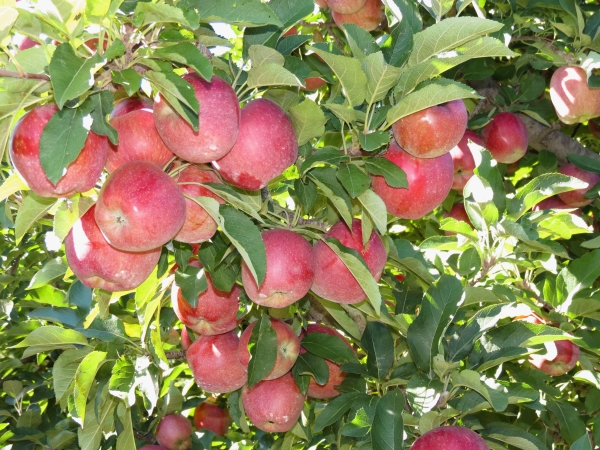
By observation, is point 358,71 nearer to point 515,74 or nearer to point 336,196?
point 336,196

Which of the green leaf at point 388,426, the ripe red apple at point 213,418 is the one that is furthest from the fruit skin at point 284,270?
the ripe red apple at point 213,418

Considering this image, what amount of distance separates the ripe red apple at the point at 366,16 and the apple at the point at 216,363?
1473 mm

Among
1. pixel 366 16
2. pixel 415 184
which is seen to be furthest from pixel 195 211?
pixel 366 16

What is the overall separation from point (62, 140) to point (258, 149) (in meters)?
0.47

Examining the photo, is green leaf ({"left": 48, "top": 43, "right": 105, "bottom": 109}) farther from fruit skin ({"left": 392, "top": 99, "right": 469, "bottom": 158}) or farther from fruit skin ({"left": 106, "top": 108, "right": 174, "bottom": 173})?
fruit skin ({"left": 392, "top": 99, "right": 469, "bottom": 158})

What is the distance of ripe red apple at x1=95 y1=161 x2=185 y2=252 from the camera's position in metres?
1.44

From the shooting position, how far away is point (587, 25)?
2783mm

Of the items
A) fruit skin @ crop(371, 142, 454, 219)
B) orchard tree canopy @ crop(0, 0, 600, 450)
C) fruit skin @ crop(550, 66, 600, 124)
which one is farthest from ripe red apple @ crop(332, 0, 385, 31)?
fruit skin @ crop(371, 142, 454, 219)

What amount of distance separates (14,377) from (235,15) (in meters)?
3.14

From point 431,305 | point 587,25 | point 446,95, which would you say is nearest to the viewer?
point 446,95

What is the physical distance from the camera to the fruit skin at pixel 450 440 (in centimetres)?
164

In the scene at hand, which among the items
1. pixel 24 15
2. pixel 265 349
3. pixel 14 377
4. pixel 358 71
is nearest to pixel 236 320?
pixel 265 349

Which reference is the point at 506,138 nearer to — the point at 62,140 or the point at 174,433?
the point at 174,433

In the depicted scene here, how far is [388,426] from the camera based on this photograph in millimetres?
1710
